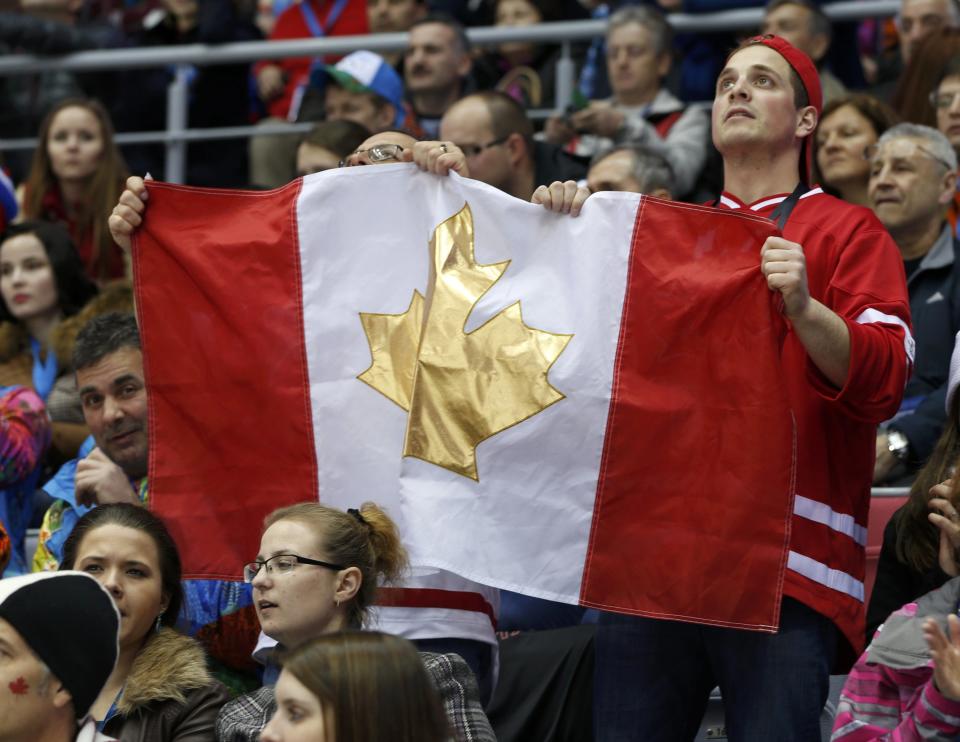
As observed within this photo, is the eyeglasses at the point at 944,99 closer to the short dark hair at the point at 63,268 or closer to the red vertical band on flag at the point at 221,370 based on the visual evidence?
the red vertical band on flag at the point at 221,370

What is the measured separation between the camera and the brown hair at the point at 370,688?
12.0 feet

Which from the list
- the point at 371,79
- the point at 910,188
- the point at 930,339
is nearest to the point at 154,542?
the point at 930,339

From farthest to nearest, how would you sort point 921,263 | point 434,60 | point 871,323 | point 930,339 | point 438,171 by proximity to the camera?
1. point 434,60
2. point 921,263
3. point 930,339
4. point 438,171
5. point 871,323

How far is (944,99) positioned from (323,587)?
4.31 meters

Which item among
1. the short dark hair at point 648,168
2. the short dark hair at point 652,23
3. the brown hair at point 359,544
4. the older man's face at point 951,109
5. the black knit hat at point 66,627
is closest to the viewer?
the black knit hat at point 66,627

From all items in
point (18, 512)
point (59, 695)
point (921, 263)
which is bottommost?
point (18, 512)

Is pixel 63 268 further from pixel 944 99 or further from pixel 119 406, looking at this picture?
pixel 944 99

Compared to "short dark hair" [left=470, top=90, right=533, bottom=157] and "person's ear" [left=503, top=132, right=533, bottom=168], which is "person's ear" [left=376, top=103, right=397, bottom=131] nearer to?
"short dark hair" [left=470, top=90, right=533, bottom=157]

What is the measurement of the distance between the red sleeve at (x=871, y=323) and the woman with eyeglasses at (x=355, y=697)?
135 centimetres

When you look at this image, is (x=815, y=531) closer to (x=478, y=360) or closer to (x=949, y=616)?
(x=949, y=616)

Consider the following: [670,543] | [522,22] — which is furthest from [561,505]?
[522,22]

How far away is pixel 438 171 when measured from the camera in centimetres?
514

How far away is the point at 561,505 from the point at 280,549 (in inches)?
30.2

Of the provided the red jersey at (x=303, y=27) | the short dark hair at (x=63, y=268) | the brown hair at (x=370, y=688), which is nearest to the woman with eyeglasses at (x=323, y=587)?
the brown hair at (x=370, y=688)
